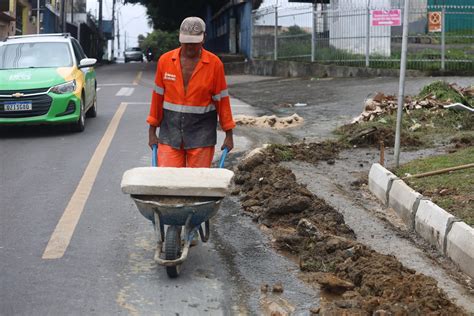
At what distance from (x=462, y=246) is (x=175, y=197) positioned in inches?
87.4

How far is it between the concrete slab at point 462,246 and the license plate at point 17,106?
332 inches

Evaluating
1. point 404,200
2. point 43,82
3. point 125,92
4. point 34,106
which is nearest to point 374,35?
point 125,92

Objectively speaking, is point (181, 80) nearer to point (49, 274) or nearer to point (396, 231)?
point (49, 274)

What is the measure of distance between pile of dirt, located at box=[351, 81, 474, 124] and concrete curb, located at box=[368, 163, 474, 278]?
500 centimetres

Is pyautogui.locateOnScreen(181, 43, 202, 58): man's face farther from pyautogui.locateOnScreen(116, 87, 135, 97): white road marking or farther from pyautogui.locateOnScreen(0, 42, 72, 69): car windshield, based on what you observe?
pyautogui.locateOnScreen(116, 87, 135, 97): white road marking

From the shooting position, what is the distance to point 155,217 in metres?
5.66

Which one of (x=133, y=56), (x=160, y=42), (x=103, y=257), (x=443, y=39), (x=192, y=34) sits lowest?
(x=103, y=257)

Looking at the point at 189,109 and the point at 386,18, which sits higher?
the point at 386,18

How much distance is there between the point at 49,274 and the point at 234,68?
30519 millimetres

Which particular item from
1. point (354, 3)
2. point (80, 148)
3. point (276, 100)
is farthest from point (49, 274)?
point (354, 3)

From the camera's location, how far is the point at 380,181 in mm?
8688

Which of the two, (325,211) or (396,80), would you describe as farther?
(396,80)

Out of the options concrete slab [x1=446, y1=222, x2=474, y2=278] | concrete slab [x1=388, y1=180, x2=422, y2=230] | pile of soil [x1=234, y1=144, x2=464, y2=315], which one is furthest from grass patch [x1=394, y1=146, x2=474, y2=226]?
pile of soil [x1=234, y1=144, x2=464, y2=315]

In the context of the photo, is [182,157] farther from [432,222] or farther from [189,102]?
[432,222]
